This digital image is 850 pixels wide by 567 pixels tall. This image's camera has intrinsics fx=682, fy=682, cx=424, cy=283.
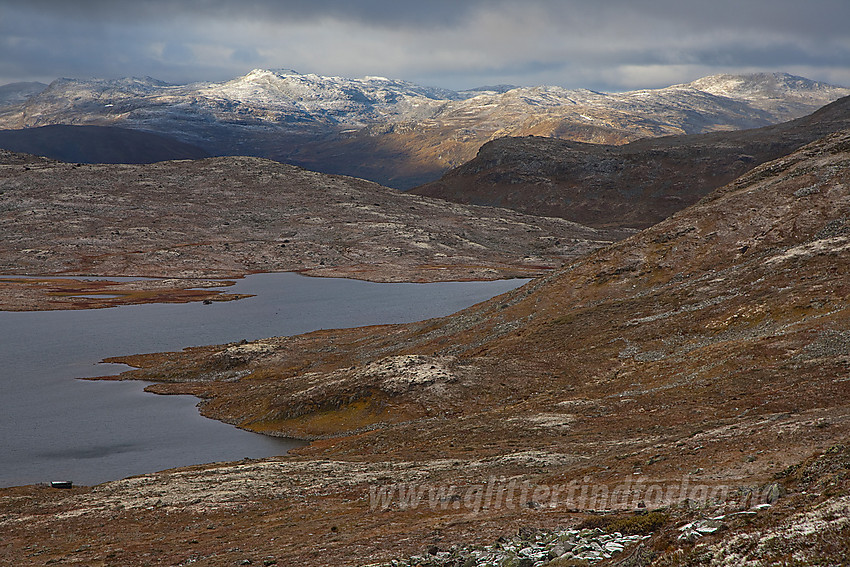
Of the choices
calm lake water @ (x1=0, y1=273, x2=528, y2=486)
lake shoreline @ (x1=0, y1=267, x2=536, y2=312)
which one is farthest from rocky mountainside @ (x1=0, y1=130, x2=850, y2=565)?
lake shoreline @ (x1=0, y1=267, x2=536, y2=312)

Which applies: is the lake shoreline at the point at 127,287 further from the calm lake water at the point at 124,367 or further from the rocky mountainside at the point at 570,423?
the rocky mountainside at the point at 570,423

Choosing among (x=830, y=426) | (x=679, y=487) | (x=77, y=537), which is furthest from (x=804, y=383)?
(x=77, y=537)

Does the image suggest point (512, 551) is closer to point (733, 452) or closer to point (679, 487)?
point (679, 487)

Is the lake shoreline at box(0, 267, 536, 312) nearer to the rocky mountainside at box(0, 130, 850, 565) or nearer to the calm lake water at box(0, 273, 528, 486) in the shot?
the calm lake water at box(0, 273, 528, 486)

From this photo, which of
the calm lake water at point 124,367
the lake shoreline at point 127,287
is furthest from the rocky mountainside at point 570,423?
the lake shoreline at point 127,287

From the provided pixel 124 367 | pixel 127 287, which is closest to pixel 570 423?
pixel 124 367
